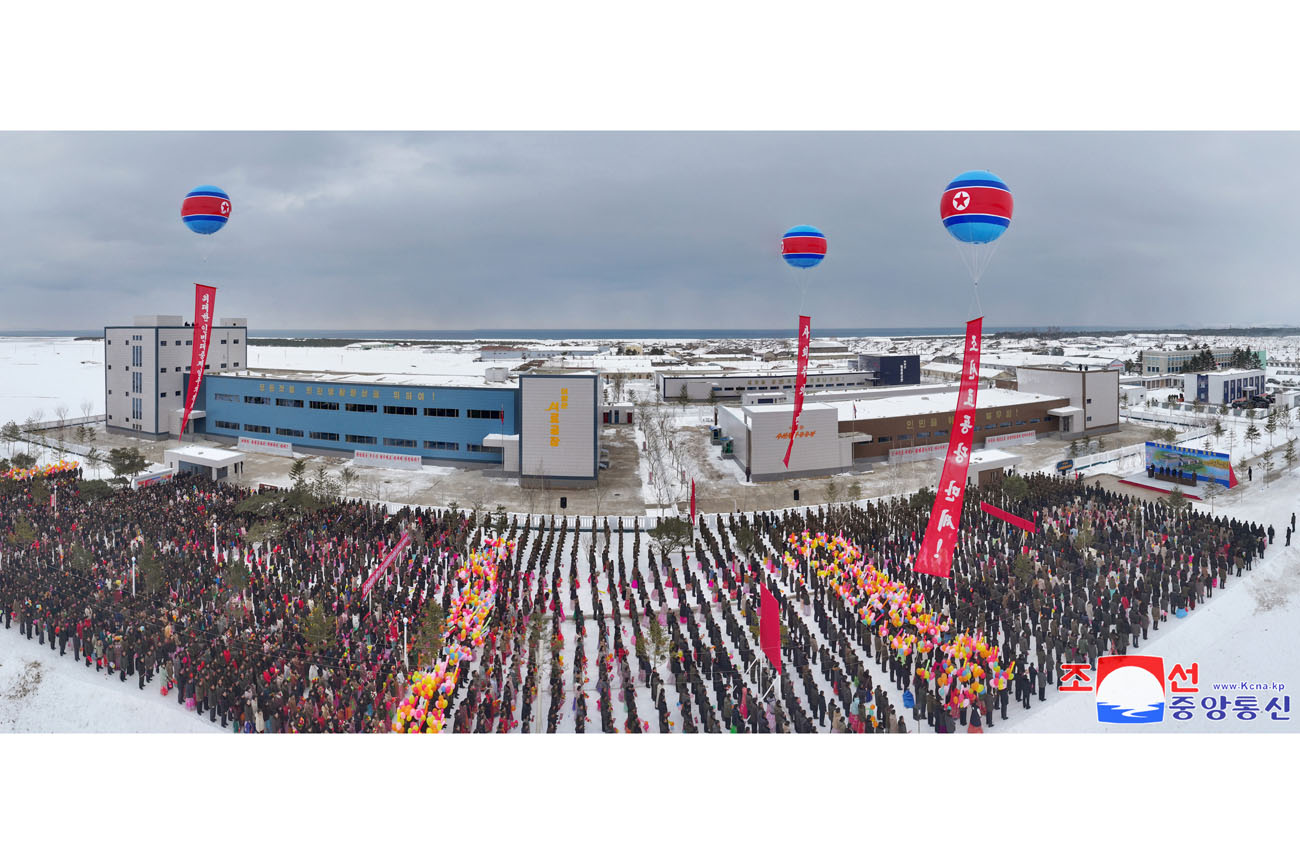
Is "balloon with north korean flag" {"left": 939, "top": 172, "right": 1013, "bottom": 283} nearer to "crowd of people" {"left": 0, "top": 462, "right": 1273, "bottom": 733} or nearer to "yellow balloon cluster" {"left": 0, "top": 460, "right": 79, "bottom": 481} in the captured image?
"crowd of people" {"left": 0, "top": 462, "right": 1273, "bottom": 733}

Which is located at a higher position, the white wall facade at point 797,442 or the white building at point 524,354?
the white building at point 524,354

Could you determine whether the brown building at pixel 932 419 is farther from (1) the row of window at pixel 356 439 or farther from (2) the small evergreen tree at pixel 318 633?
(2) the small evergreen tree at pixel 318 633

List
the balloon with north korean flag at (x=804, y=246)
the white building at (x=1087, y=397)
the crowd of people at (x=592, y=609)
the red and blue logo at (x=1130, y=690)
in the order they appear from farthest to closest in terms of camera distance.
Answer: the white building at (x=1087, y=397), the balloon with north korean flag at (x=804, y=246), the crowd of people at (x=592, y=609), the red and blue logo at (x=1130, y=690)

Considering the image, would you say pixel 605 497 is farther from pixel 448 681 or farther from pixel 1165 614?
pixel 1165 614

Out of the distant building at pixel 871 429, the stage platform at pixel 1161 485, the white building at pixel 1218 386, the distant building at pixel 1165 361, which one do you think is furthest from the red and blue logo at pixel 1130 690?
the distant building at pixel 1165 361

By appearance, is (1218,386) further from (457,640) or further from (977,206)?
(457,640)

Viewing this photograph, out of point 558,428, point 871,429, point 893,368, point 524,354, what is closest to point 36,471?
point 558,428

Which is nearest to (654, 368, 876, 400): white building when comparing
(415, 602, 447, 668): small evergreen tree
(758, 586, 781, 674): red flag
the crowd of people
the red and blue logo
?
the crowd of people
